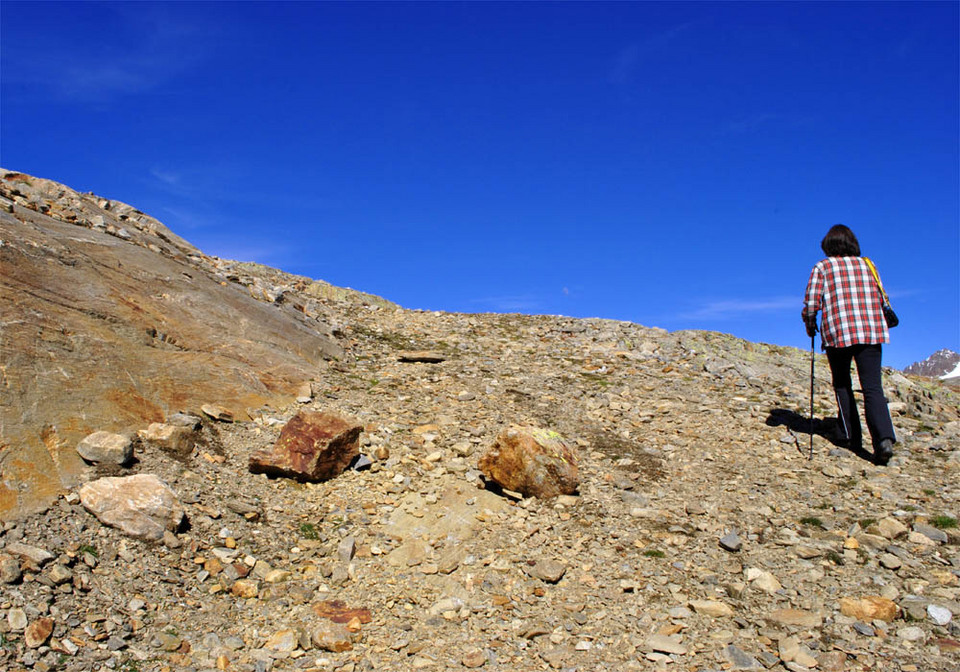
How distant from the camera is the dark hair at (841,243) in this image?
33.6 ft

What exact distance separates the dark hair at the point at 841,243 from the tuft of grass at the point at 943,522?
4.45 m

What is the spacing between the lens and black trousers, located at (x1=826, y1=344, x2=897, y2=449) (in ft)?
30.9

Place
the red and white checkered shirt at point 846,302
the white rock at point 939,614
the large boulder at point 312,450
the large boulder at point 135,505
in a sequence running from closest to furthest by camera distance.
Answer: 1. the white rock at point 939,614
2. the large boulder at point 135,505
3. the large boulder at point 312,450
4. the red and white checkered shirt at point 846,302

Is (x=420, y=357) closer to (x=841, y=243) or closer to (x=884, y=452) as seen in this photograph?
(x=841, y=243)

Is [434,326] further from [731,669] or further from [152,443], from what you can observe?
[731,669]

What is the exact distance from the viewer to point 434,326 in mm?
17359

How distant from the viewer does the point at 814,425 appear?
1093 cm

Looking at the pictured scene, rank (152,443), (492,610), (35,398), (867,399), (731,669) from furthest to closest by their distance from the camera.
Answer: (867,399)
(152,443)
(35,398)
(492,610)
(731,669)

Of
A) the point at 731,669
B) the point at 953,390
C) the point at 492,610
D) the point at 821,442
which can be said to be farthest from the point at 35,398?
the point at 953,390

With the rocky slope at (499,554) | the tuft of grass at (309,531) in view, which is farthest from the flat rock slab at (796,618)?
the tuft of grass at (309,531)

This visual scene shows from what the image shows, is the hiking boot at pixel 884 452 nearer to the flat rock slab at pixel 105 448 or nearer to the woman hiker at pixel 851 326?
the woman hiker at pixel 851 326

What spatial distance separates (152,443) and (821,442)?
9.79 m

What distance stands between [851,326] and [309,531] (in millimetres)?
8362

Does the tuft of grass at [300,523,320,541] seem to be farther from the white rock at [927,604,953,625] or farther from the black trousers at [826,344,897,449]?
the black trousers at [826,344,897,449]
